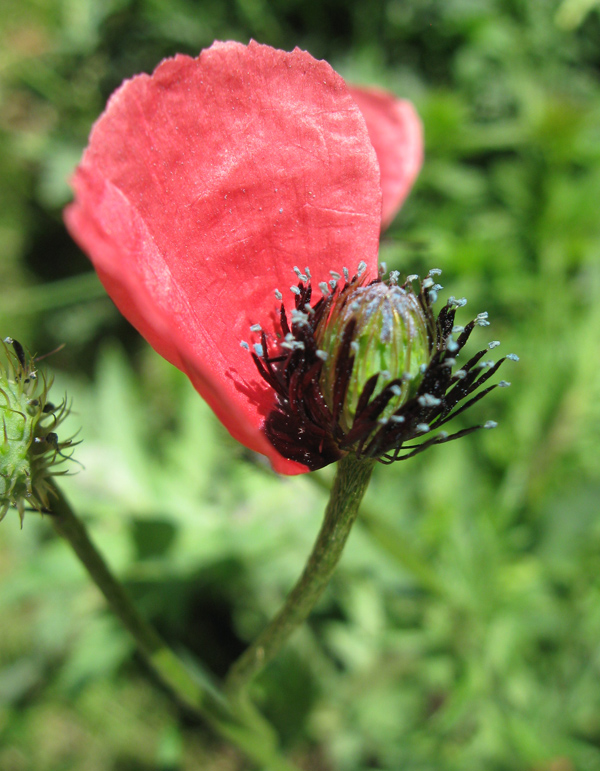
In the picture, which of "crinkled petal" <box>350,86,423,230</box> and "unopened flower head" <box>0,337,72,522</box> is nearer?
"unopened flower head" <box>0,337,72,522</box>

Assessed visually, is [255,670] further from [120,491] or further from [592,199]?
[592,199]

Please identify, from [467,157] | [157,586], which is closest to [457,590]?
[157,586]

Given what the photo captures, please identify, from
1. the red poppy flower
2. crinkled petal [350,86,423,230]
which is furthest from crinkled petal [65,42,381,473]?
crinkled petal [350,86,423,230]

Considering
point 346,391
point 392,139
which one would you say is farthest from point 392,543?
point 392,139

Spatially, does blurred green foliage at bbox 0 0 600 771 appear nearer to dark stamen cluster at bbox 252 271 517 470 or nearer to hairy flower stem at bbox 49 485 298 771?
hairy flower stem at bbox 49 485 298 771

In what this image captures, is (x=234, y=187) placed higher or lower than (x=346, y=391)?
higher

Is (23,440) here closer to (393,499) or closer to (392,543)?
(392,543)

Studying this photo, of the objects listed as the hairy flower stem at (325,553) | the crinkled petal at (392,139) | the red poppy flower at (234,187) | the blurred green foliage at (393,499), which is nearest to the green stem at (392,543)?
the blurred green foliage at (393,499)
